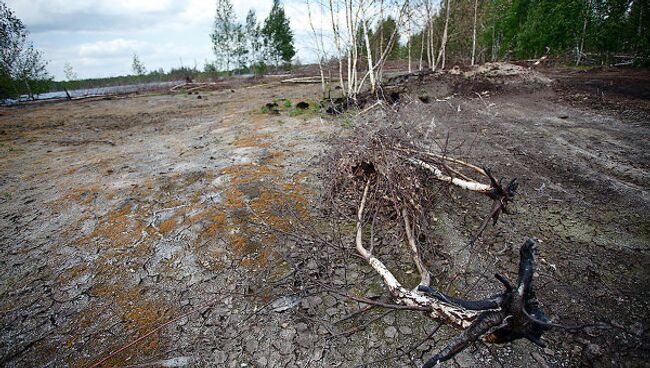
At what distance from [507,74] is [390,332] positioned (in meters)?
11.1

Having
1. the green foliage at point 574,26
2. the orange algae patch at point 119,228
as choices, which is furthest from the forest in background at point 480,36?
the orange algae patch at point 119,228

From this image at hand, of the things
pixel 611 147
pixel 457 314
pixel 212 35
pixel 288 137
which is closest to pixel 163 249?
pixel 457 314

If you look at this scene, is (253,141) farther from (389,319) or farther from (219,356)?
(389,319)

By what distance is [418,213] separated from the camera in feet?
9.58

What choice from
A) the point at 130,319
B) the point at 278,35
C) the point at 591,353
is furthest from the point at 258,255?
the point at 278,35

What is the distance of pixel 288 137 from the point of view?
6574mm

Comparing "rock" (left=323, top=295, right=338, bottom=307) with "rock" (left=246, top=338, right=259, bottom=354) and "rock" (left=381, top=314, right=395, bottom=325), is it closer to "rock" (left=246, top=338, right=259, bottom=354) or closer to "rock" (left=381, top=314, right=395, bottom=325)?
"rock" (left=381, top=314, right=395, bottom=325)

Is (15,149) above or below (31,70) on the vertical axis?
below

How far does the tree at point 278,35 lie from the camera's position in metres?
32.9

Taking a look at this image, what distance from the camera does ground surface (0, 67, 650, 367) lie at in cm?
194

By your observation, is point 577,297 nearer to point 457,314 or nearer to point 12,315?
point 457,314

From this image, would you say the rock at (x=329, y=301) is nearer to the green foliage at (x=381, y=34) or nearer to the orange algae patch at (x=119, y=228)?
the orange algae patch at (x=119, y=228)

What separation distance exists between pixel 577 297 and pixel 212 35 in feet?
124

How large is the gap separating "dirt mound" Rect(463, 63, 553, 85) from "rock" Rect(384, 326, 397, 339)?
10.5 m
